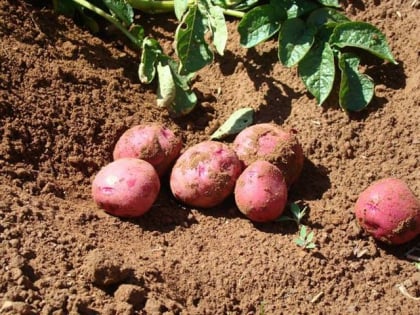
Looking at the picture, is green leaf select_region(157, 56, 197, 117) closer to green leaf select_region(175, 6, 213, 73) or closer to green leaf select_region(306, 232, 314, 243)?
green leaf select_region(175, 6, 213, 73)

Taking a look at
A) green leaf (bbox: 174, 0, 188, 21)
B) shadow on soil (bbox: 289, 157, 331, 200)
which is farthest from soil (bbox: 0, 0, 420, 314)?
green leaf (bbox: 174, 0, 188, 21)

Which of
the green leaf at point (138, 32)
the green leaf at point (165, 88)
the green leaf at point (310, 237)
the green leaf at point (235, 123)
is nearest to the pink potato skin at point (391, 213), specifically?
the green leaf at point (310, 237)

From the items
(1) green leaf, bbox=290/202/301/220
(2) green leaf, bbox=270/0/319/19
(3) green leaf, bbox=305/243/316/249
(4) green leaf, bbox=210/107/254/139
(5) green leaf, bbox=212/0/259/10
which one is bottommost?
(3) green leaf, bbox=305/243/316/249

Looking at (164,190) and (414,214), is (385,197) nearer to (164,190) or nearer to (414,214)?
(414,214)

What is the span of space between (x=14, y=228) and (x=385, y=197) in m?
1.09

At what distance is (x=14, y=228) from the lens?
7.42ft

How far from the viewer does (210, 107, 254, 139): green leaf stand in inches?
113

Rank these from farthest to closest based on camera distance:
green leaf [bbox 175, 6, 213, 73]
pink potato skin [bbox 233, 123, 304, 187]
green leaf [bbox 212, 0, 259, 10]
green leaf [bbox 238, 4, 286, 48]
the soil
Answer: green leaf [bbox 212, 0, 259, 10], green leaf [bbox 238, 4, 286, 48], green leaf [bbox 175, 6, 213, 73], pink potato skin [bbox 233, 123, 304, 187], the soil

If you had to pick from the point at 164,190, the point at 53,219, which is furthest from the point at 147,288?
the point at 164,190

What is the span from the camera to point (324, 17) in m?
3.04

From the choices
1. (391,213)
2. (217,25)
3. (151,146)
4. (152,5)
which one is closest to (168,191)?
(151,146)

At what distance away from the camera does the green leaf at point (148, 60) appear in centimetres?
294

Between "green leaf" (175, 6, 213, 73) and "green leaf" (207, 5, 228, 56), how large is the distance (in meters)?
0.05

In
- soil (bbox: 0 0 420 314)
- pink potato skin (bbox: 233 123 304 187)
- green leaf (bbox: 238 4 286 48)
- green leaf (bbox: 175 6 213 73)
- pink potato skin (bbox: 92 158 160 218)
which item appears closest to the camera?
soil (bbox: 0 0 420 314)
